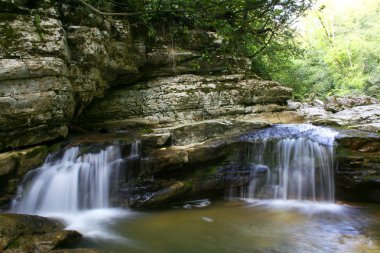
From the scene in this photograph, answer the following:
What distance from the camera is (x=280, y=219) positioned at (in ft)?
18.5

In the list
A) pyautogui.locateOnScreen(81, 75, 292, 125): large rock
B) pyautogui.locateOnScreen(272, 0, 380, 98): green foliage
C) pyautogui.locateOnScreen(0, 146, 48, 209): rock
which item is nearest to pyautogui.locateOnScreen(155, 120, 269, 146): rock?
pyautogui.locateOnScreen(81, 75, 292, 125): large rock

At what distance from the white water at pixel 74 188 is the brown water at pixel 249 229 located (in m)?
0.75

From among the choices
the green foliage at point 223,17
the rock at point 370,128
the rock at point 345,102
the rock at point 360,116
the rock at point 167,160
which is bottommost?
the rock at point 167,160

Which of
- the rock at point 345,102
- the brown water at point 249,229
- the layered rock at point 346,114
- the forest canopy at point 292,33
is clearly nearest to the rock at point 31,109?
the forest canopy at point 292,33

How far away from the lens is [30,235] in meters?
4.30

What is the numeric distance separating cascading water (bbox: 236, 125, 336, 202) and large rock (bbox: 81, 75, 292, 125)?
1.97 m

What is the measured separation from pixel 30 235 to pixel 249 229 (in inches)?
131

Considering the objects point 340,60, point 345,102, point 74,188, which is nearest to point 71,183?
point 74,188

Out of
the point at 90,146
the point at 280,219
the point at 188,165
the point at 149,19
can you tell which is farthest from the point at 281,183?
the point at 149,19

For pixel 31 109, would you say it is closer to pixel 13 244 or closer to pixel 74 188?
pixel 74 188

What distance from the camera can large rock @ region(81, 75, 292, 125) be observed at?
8703mm

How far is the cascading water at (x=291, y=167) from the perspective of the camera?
6.71 meters

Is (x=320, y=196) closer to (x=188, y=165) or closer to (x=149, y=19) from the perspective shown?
(x=188, y=165)

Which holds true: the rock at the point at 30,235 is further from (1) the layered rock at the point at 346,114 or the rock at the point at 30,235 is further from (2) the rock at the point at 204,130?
(1) the layered rock at the point at 346,114
